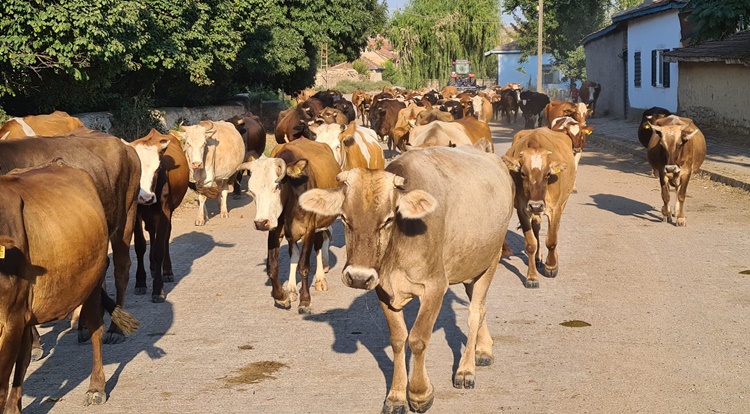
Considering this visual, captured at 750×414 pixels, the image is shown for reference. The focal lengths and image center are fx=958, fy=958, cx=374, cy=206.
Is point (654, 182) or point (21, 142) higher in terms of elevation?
point (21, 142)

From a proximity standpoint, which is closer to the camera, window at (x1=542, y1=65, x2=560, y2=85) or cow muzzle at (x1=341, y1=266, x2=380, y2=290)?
cow muzzle at (x1=341, y1=266, x2=380, y2=290)

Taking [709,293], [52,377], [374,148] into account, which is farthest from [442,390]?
[374,148]

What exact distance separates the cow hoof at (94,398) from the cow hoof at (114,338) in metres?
1.79

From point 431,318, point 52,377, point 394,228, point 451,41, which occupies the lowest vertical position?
point 52,377

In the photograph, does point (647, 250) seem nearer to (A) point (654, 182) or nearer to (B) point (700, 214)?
(B) point (700, 214)

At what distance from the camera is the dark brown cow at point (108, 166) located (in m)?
8.83

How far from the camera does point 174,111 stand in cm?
2719

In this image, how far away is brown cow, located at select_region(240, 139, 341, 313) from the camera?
9734 millimetres

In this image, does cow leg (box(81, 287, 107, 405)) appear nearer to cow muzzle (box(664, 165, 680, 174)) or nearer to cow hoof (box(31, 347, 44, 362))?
cow hoof (box(31, 347, 44, 362))

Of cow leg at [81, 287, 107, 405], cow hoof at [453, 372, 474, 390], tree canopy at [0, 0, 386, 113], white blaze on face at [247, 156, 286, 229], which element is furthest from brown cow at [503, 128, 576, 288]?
tree canopy at [0, 0, 386, 113]

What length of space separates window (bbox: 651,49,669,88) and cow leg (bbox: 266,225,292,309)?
30670 millimetres

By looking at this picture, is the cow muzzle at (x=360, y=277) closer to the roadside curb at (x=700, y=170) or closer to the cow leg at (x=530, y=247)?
the cow leg at (x=530, y=247)

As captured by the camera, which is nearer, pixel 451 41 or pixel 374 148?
pixel 374 148

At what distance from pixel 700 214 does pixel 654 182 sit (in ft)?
15.9
